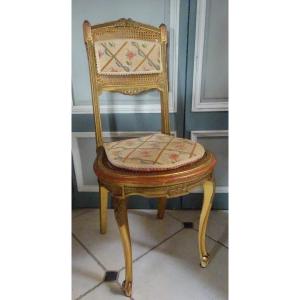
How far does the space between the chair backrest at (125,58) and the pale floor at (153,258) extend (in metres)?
0.49

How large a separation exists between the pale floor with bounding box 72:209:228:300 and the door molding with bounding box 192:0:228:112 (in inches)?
22.7

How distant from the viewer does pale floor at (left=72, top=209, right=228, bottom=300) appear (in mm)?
1006

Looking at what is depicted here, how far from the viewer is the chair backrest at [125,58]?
111 centimetres

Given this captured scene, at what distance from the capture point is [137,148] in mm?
1001

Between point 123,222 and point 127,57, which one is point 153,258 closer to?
point 123,222

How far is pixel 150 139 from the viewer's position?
3.60ft

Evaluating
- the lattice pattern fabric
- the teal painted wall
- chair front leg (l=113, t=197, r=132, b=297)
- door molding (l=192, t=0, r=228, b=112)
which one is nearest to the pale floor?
chair front leg (l=113, t=197, r=132, b=297)

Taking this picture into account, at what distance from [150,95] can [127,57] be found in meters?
0.23

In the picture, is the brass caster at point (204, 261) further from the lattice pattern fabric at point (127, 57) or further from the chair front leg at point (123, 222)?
the lattice pattern fabric at point (127, 57)

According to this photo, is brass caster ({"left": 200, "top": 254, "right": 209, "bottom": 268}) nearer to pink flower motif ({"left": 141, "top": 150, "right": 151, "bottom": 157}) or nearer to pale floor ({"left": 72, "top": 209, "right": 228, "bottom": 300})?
pale floor ({"left": 72, "top": 209, "right": 228, "bottom": 300})
